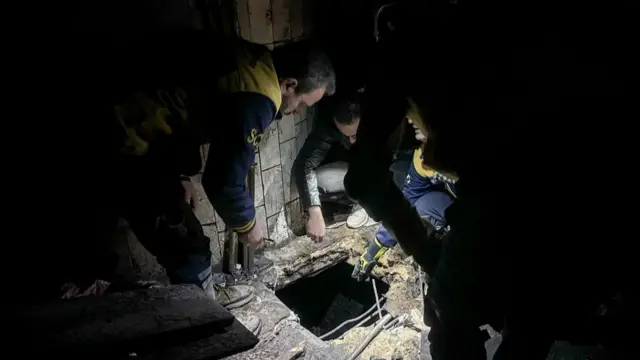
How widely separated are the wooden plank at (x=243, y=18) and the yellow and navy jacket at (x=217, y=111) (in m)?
0.86

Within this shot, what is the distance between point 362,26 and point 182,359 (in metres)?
3.66

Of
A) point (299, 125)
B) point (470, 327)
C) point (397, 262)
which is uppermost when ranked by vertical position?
point (470, 327)

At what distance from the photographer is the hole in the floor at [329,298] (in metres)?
4.85

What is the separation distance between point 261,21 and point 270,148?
3.27 ft

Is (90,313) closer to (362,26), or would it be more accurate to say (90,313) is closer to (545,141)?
(545,141)

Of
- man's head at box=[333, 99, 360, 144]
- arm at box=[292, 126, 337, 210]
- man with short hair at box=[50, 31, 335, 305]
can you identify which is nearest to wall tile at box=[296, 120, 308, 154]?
arm at box=[292, 126, 337, 210]

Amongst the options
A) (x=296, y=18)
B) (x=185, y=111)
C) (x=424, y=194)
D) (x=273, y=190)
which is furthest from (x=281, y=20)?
(x=424, y=194)

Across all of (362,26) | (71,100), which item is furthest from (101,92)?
(362,26)

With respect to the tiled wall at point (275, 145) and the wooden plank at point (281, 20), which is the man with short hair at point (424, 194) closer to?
the tiled wall at point (275, 145)

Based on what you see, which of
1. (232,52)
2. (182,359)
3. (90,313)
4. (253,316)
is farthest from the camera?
(253,316)

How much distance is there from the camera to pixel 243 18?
11.2ft

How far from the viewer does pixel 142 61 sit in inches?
99.3

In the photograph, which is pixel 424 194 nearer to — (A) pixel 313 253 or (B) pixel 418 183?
(B) pixel 418 183

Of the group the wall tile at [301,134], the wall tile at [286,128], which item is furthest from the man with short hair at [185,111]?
the wall tile at [301,134]
